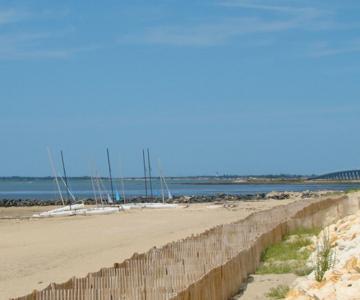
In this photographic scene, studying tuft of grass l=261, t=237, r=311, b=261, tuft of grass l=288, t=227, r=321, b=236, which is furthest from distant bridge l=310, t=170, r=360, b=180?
tuft of grass l=261, t=237, r=311, b=261

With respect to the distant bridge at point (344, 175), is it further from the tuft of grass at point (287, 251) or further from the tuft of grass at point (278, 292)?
the tuft of grass at point (278, 292)

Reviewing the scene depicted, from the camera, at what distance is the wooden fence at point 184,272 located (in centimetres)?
804

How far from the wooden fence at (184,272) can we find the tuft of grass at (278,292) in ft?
1.68

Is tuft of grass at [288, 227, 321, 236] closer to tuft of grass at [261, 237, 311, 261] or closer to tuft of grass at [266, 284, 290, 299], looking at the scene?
tuft of grass at [261, 237, 311, 261]

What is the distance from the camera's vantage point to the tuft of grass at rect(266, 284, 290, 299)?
11.3m

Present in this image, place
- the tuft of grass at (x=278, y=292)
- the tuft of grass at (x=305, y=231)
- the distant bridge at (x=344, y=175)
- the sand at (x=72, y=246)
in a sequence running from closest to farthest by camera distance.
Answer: the tuft of grass at (x=278, y=292), the sand at (x=72, y=246), the tuft of grass at (x=305, y=231), the distant bridge at (x=344, y=175)

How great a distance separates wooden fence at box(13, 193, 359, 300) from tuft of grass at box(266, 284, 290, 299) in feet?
1.68

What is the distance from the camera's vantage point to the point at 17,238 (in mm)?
28219

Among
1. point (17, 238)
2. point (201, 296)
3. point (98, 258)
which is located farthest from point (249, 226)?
point (17, 238)

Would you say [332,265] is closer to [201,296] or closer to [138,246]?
[201,296]

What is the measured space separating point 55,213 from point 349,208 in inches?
858

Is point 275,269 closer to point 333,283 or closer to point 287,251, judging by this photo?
point 287,251

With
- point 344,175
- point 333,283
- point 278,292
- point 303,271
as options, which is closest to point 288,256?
point 303,271

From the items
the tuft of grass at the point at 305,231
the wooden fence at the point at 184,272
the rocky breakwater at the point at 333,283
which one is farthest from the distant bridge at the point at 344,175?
the rocky breakwater at the point at 333,283
